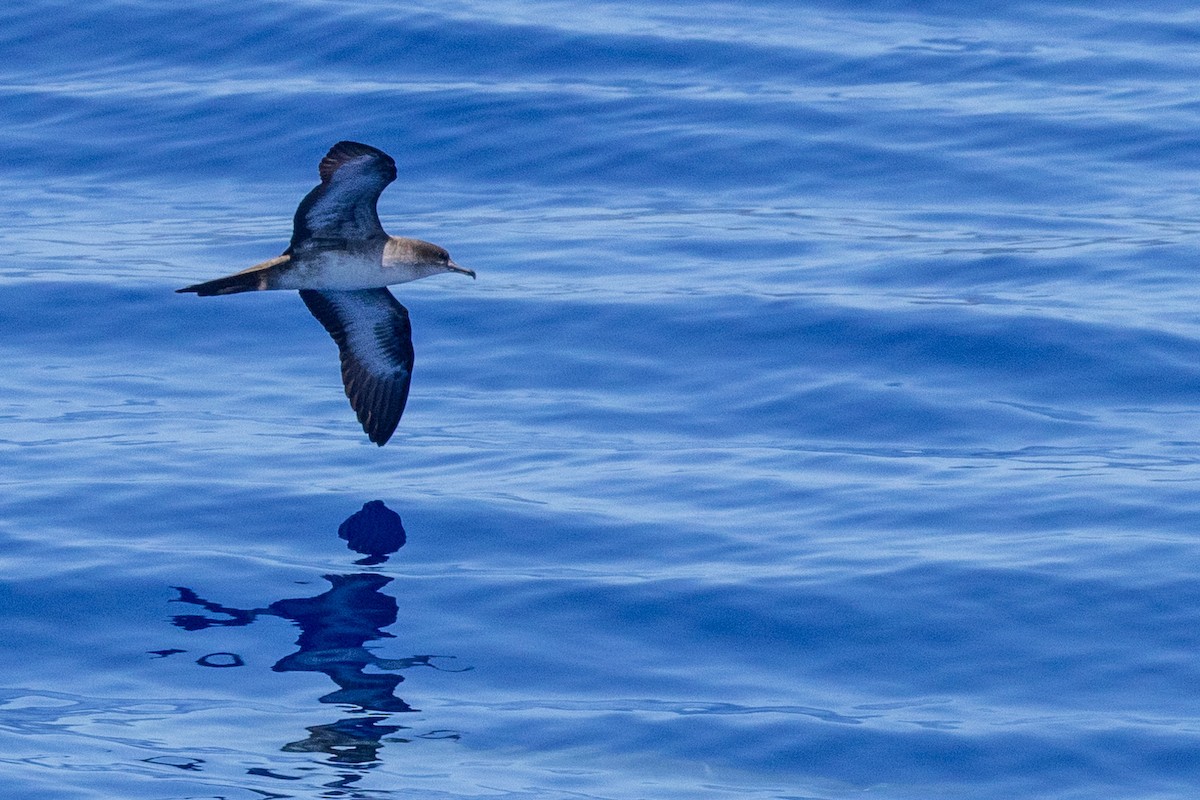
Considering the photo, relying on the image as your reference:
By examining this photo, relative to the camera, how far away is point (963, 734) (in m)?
8.32

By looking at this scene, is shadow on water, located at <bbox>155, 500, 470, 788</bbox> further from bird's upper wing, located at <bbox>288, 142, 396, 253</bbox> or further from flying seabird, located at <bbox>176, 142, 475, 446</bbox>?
bird's upper wing, located at <bbox>288, 142, 396, 253</bbox>

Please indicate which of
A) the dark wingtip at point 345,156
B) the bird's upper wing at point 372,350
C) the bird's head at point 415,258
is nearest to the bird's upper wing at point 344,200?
the dark wingtip at point 345,156

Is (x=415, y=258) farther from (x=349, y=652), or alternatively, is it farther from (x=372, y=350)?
(x=349, y=652)

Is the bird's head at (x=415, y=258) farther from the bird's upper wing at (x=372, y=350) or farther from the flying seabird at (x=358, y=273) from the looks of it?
the bird's upper wing at (x=372, y=350)

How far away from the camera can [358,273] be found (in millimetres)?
10133

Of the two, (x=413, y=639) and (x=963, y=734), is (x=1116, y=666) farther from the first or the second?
(x=413, y=639)

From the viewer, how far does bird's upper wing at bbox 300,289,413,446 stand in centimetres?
1093

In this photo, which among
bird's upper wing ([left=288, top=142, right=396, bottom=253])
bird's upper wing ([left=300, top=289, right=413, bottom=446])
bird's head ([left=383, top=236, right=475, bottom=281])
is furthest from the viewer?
bird's upper wing ([left=300, top=289, right=413, bottom=446])

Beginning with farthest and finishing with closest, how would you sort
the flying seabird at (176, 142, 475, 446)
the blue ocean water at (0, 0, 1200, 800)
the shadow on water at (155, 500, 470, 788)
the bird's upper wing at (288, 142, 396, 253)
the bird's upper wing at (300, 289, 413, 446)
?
the bird's upper wing at (300, 289, 413, 446) → the flying seabird at (176, 142, 475, 446) → the bird's upper wing at (288, 142, 396, 253) → the blue ocean water at (0, 0, 1200, 800) → the shadow on water at (155, 500, 470, 788)

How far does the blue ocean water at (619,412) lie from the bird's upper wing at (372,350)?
0.42 metres

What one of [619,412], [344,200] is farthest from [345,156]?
[619,412]

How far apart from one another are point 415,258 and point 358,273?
0.31 meters

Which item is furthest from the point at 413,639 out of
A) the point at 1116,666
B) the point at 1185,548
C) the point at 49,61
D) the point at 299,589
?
the point at 49,61

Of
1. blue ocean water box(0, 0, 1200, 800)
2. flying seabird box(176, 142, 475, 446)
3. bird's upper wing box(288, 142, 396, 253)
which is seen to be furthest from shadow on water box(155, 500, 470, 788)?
bird's upper wing box(288, 142, 396, 253)
